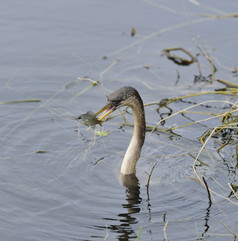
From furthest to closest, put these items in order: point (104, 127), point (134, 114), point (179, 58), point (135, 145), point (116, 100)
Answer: point (179, 58), point (104, 127), point (135, 145), point (134, 114), point (116, 100)

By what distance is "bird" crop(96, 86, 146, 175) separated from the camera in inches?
295

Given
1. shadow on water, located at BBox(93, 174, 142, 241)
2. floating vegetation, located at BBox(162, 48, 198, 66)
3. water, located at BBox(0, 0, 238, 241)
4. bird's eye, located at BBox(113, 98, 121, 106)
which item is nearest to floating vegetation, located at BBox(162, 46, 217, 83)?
floating vegetation, located at BBox(162, 48, 198, 66)

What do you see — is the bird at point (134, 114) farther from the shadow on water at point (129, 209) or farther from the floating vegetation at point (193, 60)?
the floating vegetation at point (193, 60)

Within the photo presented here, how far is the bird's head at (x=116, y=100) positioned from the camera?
7473 mm

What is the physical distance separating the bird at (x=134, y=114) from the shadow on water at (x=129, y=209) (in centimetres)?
13

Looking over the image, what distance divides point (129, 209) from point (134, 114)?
118cm

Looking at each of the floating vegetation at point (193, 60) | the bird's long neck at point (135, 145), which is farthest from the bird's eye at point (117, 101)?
the floating vegetation at point (193, 60)

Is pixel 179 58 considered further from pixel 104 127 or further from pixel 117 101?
pixel 117 101

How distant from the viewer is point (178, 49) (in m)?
11.2

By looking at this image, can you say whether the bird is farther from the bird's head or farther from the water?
the water

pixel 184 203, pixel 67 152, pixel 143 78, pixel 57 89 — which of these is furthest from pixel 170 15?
pixel 184 203

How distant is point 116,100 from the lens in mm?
7492

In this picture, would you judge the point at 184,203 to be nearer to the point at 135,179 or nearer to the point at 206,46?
the point at 135,179

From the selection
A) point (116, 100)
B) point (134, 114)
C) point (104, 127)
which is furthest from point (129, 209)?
point (104, 127)
